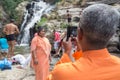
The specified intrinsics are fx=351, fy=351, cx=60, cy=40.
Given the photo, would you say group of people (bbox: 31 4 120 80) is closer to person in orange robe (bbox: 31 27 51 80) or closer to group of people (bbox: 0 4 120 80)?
group of people (bbox: 0 4 120 80)

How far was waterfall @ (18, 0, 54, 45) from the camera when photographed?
23564mm

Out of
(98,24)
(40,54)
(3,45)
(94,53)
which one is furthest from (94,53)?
(3,45)

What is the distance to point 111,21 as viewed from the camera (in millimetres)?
1899

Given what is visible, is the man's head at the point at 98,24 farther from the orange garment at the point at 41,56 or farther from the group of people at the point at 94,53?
the orange garment at the point at 41,56

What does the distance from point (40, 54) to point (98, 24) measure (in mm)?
5121

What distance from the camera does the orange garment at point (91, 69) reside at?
1.83m

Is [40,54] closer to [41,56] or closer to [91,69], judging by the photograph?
[41,56]

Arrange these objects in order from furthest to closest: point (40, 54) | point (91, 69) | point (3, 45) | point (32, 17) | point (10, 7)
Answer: point (10, 7)
point (32, 17)
point (3, 45)
point (40, 54)
point (91, 69)

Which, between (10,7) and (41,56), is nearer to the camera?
(41,56)

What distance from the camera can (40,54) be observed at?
696cm

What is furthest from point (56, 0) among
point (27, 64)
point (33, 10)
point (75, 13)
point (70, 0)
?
point (27, 64)

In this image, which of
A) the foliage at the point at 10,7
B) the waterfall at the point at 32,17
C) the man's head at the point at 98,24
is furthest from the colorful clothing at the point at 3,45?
the foliage at the point at 10,7

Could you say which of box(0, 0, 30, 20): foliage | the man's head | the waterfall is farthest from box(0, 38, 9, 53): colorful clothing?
box(0, 0, 30, 20): foliage

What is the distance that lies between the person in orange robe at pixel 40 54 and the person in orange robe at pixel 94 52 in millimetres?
4873
